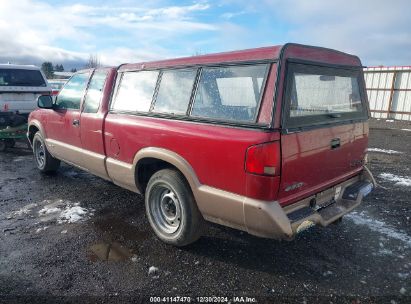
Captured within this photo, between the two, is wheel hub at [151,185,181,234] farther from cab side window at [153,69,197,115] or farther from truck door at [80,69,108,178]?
truck door at [80,69,108,178]

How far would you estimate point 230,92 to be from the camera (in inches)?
122

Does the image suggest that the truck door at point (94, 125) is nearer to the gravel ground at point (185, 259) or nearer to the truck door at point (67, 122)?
the truck door at point (67, 122)

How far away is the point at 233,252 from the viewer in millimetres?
3480

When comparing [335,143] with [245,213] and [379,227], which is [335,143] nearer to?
[245,213]

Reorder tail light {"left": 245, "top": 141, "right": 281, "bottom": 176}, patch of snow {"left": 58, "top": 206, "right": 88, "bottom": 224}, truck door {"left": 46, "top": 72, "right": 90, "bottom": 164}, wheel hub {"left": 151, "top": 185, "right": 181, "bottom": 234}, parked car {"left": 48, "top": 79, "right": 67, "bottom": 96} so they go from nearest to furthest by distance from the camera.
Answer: tail light {"left": 245, "top": 141, "right": 281, "bottom": 176} → wheel hub {"left": 151, "top": 185, "right": 181, "bottom": 234} → patch of snow {"left": 58, "top": 206, "right": 88, "bottom": 224} → truck door {"left": 46, "top": 72, "right": 90, "bottom": 164} → parked car {"left": 48, "top": 79, "right": 67, "bottom": 96}

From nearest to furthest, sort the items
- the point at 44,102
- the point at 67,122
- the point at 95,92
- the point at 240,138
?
1. the point at 240,138
2. the point at 95,92
3. the point at 67,122
4. the point at 44,102

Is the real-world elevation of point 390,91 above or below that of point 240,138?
below

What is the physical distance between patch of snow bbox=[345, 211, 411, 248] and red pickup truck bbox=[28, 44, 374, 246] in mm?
686

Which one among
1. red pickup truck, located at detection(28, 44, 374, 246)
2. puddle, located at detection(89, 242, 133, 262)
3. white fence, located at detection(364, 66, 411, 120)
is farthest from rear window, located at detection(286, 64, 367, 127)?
white fence, located at detection(364, 66, 411, 120)

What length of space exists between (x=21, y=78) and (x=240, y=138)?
8.42 metres

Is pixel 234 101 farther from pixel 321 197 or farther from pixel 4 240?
pixel 4 240

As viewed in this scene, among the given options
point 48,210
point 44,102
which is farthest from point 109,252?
point 44,102

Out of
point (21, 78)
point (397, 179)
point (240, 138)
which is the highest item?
point (21, 78)

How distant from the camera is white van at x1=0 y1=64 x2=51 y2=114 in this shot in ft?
27.3
